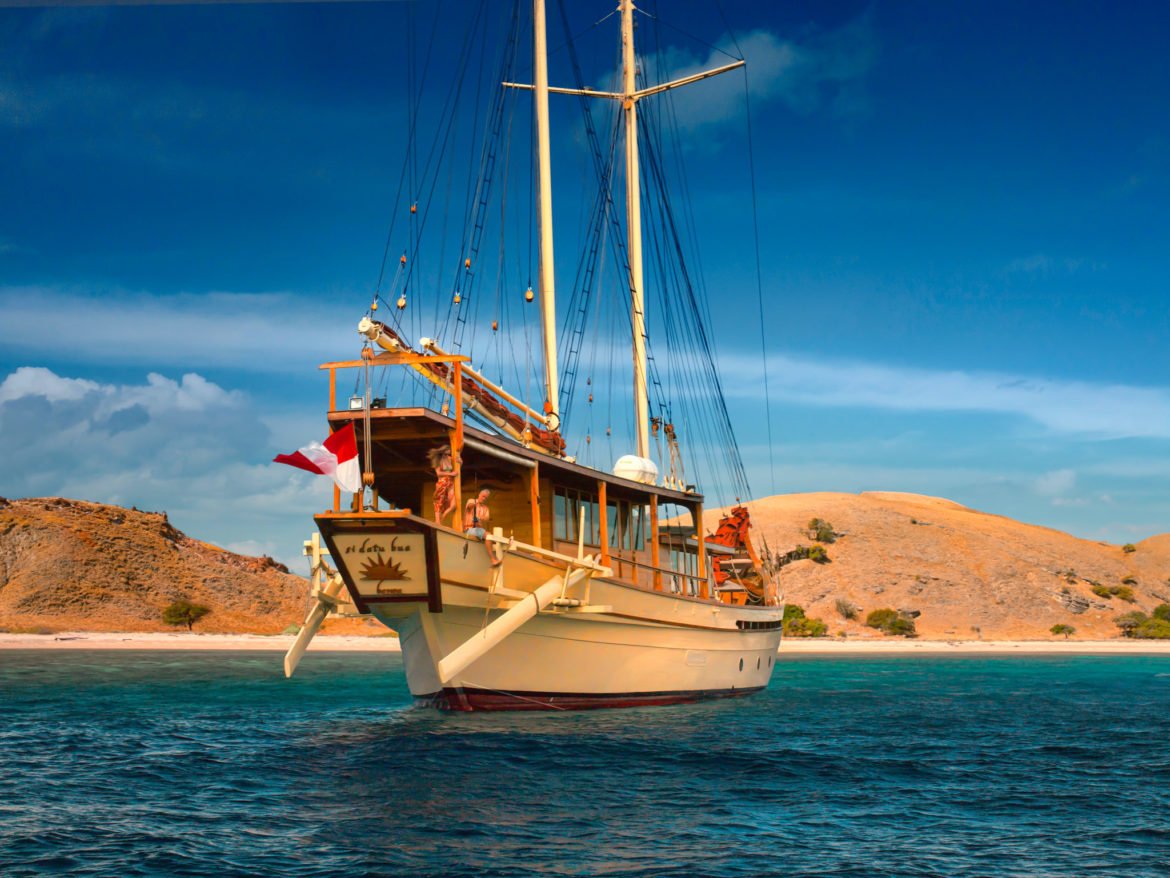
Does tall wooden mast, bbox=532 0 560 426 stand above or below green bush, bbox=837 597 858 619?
above

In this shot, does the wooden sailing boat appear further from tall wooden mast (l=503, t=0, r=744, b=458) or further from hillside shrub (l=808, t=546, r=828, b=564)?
hillside shrub (l=808, t=546, r=828, b=564)

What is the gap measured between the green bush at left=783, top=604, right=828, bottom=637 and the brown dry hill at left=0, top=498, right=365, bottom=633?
34.2m

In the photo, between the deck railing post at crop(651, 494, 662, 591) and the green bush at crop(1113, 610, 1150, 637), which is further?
the green bush at crop(1113, 610, 1150, 637)

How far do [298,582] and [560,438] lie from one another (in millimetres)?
74381

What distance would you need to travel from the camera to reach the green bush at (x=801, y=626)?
78.8 meters

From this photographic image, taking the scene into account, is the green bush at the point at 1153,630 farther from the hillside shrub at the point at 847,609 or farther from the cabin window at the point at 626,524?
the cabin window at the point at 626,524

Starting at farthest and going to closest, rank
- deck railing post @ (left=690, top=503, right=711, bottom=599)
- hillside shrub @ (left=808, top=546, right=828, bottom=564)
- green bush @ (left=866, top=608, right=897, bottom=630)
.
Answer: hillside shrub @ (left=808, top=546, right=828, bottom=564), green bush @ (left=866, top=608, right=897, bottom=630), deck railing post @ (left=690, top=503, right=711, bottom=599)

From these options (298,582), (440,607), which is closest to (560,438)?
(440,607)

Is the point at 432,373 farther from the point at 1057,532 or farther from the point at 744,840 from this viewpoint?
the point at 1057,532

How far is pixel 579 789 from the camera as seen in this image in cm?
1655

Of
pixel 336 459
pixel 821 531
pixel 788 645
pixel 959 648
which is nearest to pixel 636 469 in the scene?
pixel 336 459

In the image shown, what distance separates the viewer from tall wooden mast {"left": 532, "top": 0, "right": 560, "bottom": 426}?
33094 mm

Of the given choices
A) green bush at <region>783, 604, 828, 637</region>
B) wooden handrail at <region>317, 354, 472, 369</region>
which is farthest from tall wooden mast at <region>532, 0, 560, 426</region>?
green bush at <region>783, 604, 828, 637</region>

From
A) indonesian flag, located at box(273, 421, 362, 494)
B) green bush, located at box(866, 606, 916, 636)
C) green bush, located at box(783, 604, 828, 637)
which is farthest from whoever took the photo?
green bush, located at box(866, 606, 916, 636)
